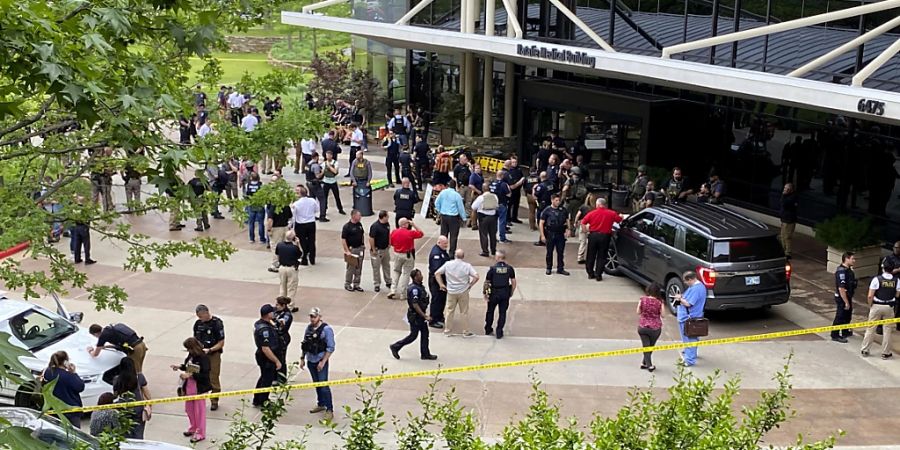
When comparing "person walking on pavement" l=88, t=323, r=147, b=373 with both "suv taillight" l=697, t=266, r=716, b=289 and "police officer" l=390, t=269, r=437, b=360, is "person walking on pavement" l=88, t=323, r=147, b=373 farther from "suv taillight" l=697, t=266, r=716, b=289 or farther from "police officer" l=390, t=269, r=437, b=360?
"suv taillight" l=697, t=266, r=716, b=289

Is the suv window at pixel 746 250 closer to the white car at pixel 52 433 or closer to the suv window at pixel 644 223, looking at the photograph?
the suv window at pixel 644 223

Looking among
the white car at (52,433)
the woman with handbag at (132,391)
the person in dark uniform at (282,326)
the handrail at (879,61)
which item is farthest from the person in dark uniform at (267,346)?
the handrail at (879,61)

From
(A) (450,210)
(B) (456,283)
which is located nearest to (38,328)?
(B) (456,283)

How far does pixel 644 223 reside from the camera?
16984mm

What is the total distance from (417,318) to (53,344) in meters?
4.62

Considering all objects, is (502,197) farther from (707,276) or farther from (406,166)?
(707,276)

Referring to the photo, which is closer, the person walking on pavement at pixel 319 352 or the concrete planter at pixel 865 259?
the person walking on pavement at pixel 319 352

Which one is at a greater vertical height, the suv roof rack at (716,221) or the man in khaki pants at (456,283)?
the suv roof rack at (716,221)

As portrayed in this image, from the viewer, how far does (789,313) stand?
53.1 feet

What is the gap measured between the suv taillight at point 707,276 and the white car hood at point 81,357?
8155 millimetres

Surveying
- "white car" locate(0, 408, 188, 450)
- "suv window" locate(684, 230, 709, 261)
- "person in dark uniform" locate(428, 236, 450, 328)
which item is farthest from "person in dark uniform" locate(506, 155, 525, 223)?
"white car" locate(0, 408, 188, 450)

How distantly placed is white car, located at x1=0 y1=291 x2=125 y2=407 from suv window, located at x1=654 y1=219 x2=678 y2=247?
27.2ft

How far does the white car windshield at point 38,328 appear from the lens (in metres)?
13.0

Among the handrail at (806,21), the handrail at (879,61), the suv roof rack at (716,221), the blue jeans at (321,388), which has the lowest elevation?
the blue jeans at (321,388)
